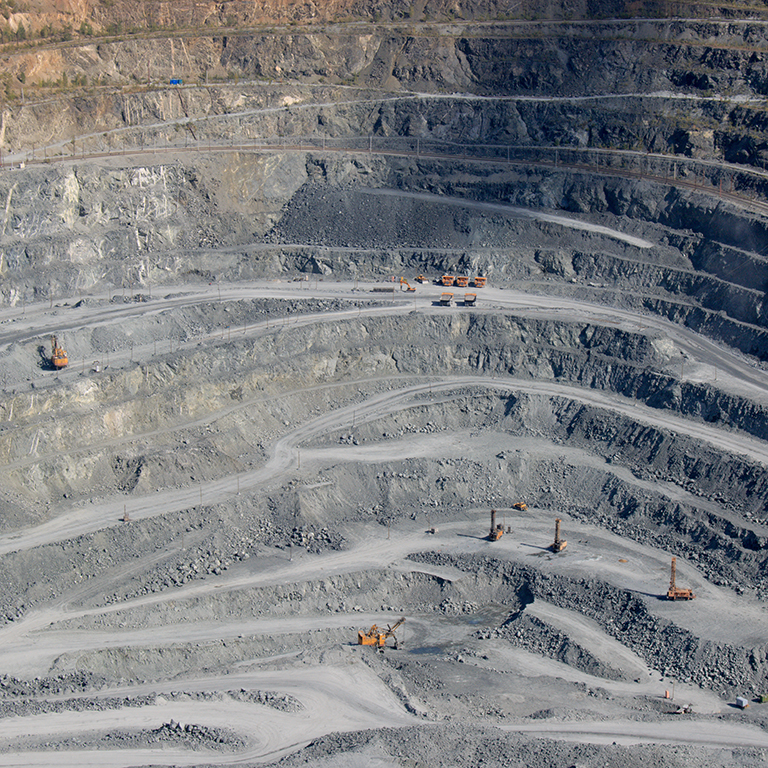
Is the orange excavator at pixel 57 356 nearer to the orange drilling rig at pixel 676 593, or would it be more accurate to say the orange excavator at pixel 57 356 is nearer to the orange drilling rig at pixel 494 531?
the orange drilling rig at pixel 494 531

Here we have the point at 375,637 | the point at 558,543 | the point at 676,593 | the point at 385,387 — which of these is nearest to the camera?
the point at 375,637

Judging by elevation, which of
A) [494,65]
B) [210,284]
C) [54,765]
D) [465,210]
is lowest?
[54,765]

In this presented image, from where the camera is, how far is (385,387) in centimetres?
8594

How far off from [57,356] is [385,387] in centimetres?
2510

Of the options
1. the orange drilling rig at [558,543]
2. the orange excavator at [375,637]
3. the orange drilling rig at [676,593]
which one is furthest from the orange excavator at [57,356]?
the orange drilling rig at [676,593]

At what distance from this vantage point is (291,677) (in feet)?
193

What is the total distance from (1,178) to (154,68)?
89.4ft

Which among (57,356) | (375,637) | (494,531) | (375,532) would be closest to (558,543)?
(494,531)

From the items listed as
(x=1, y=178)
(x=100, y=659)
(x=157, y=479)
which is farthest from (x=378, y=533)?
(x=1, y=178)

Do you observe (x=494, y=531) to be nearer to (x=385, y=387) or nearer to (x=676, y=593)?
(x=676, y=593)

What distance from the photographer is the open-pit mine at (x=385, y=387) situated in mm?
57688

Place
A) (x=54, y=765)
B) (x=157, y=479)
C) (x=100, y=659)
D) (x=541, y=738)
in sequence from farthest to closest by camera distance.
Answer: (x=157, y=479) → (x=100, y=659) → (x=541, y=738) → (x=54, y=765)

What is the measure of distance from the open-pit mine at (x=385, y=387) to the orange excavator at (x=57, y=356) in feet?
0.70

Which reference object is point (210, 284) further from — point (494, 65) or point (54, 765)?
point (54, 765)
